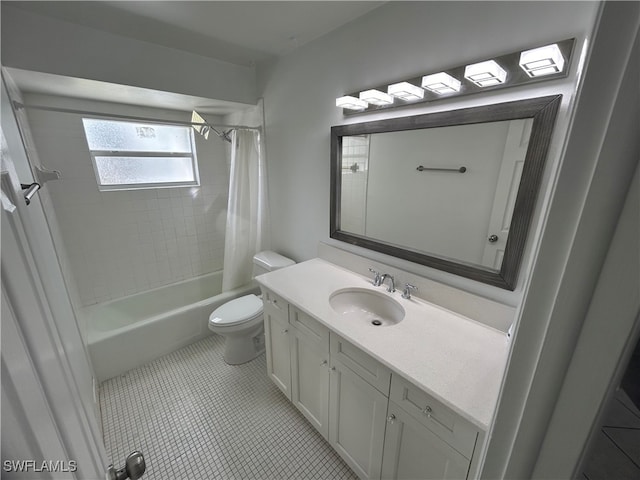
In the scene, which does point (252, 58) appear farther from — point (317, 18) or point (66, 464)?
point (66, 464)

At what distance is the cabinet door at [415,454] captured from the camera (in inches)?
35.8

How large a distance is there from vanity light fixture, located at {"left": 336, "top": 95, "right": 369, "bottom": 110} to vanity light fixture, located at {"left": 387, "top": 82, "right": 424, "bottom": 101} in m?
0.20

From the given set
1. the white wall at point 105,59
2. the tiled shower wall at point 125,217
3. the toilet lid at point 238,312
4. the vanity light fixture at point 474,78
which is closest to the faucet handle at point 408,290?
the vanity light fixture at point 474,78

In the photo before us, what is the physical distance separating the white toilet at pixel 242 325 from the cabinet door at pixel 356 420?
3.16 ft

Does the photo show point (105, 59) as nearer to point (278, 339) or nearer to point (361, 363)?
point (278, 339)

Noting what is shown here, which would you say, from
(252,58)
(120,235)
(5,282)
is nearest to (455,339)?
(5,282)

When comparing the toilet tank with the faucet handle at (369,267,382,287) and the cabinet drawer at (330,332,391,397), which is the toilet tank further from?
the cabinet drawer at (330,332,391,397)

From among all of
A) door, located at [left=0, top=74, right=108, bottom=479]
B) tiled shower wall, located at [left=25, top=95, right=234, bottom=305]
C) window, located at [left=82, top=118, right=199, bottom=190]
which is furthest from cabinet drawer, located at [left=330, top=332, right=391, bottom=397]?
window, located at [left=82, top=118, right=199, bottom=190]

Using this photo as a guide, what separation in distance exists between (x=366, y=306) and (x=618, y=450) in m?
1.26

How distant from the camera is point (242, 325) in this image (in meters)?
2.04

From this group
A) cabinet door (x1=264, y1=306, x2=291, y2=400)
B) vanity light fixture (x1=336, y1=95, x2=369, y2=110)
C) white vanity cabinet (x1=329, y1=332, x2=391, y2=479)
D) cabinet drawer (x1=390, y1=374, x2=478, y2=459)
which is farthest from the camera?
cabinet door (x1=264, y1=306, x2=291, y2=400)

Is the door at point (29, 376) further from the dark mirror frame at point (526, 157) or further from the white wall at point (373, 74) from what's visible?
the dark mirror frame at point (526, 157)

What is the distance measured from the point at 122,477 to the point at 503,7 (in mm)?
1915

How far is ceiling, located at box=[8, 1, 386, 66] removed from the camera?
1394mm
